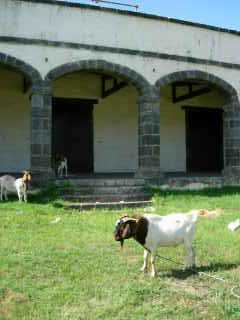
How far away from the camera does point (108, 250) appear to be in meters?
5.85

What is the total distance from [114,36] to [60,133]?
3.84 meters

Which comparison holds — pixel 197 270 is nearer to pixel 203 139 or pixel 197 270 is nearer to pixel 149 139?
pixel 149 139

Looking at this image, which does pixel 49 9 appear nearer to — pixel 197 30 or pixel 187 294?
pixel 197 30

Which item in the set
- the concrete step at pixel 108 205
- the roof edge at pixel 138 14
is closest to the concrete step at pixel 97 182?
the concrete step at pixel 108 205

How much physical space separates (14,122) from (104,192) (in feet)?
14.2

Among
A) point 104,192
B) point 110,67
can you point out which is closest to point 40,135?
point 104,192

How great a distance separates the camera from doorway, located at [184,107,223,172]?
16.2 meters

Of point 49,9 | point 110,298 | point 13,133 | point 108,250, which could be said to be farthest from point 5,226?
point 13,133

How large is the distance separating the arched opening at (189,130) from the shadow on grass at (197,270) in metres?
10.2

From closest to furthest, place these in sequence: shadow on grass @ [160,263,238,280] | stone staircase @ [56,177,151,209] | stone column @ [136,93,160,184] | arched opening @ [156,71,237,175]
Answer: shadow on grass @ [160,263,238,280] < stone staircase @ [56,177,151,209] < stone column @ [136,93,160,184] < arched opening @ [156,71,237,175]

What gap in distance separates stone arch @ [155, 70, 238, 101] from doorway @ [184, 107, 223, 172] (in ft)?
9.77

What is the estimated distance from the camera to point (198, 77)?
41.1ft

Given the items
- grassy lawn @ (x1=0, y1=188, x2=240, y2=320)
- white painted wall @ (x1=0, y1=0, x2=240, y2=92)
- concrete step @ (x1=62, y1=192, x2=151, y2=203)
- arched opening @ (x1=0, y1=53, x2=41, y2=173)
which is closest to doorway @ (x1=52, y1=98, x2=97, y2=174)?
arched opening @ (x1=0, y1=53, x2=41, y2=173)

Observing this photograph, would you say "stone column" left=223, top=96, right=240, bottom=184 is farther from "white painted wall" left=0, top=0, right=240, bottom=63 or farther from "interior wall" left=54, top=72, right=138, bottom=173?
"interior wall" left=54, top=72, right=138, bottom=173
